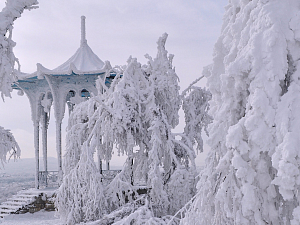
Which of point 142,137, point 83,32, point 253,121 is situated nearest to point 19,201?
point 142,137

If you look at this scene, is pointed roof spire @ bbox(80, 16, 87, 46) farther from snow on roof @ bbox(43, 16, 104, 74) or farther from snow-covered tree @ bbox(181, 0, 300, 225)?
snow-covered tree @ bbox(181, 0, 300, 225)

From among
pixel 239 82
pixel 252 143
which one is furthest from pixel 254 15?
pixel 252 143

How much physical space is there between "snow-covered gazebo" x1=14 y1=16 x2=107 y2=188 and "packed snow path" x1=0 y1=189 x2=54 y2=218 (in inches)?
32.0

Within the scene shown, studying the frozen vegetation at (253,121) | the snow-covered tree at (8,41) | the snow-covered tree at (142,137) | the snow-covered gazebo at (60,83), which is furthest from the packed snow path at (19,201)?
the frozen vegetation at (253,121)

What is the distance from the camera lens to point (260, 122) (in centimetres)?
256

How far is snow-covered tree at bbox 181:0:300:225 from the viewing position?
2475 mm

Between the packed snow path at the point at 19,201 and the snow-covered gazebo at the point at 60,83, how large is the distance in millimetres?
814

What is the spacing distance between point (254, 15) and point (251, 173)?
1.47 metres

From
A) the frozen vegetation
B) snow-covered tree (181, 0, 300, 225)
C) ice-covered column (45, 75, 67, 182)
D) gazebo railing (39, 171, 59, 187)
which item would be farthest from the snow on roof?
snow-covered tree (181, 0, 300, 225)

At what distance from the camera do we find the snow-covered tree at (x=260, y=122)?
2.47 metres

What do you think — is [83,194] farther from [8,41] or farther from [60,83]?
[60,83]

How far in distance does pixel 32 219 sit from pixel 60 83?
6058 mm

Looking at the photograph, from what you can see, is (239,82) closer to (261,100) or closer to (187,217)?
(261,100)

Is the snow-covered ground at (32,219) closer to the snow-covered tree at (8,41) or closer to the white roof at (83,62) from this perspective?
the white roof at (83,62)
